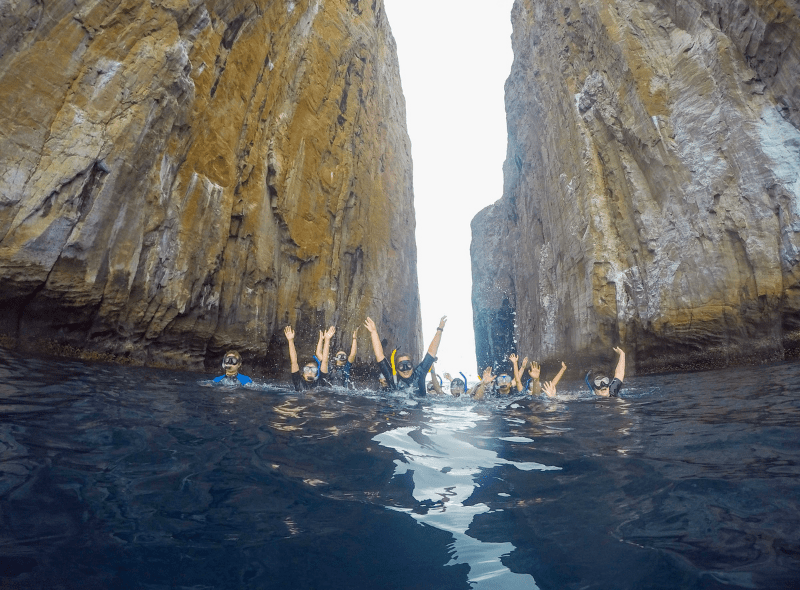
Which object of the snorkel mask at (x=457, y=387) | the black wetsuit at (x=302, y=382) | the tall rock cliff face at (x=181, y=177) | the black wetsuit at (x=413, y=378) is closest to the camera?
the tall rock cliff face at (x=181, y=177)

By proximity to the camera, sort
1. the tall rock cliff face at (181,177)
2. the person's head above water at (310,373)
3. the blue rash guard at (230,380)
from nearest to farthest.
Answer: the tall rock cliff face at (181,177), the blue rash guard at (230,380), the person's head above water at (310,373)

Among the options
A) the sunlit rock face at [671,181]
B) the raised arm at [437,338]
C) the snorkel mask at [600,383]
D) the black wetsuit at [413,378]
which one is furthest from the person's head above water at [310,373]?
the sunlit rock face at [671,181]

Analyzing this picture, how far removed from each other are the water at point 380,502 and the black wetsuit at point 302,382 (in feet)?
10.8

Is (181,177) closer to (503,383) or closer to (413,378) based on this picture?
(413,378)

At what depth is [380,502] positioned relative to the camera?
291cm

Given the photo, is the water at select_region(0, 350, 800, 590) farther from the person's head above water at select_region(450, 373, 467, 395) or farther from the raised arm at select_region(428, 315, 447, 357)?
the person's head above water at select_region(450, 373, 467, 395)

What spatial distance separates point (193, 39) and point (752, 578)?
11.7 metres

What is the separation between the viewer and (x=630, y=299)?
14.2 meters

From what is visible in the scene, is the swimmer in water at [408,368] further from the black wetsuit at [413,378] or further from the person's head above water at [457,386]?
the person's head above water at [457,386]

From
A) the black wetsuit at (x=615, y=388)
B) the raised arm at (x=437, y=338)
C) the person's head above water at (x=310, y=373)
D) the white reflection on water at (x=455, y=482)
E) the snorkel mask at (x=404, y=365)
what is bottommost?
the white reflection on water at (x=455, y=482)

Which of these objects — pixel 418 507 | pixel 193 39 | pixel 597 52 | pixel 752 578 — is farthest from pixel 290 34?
pixel 752 578

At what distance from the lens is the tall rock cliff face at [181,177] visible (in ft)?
22.3

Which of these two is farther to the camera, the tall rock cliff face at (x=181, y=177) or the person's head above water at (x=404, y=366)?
the person's head above water at (x=404, y=366)

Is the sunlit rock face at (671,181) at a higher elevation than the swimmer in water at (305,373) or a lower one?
higher
